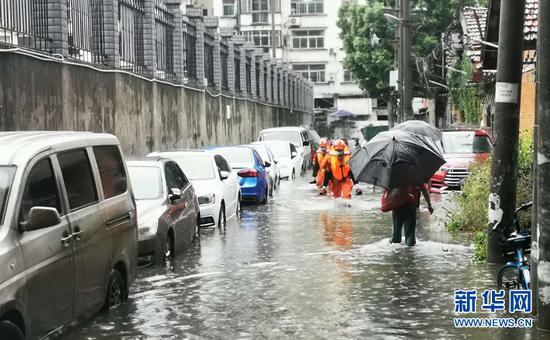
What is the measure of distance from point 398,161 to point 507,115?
3.09 meters

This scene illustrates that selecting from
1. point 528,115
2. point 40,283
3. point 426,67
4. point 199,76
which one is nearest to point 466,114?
point 426,67

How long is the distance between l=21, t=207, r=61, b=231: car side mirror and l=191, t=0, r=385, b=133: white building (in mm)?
74004

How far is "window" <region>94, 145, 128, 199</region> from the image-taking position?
9.12m

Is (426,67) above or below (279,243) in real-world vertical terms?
above

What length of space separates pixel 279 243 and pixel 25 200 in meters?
8.42

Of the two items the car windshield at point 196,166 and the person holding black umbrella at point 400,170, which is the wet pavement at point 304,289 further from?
the car windshield at point 196,166

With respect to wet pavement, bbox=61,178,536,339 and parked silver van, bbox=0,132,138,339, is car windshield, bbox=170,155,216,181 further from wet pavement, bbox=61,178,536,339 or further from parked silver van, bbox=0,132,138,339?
parked silver van, bbox=0,132,138,339

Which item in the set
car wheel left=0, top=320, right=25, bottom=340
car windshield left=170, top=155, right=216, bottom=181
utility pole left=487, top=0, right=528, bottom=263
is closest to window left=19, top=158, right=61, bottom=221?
car wheel left=0, top=320, right=25, bottom=340

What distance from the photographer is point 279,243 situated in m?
15.2

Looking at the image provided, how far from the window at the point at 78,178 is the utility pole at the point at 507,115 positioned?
16.8 ft

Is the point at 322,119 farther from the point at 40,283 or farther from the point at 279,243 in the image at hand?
the point at 40,283

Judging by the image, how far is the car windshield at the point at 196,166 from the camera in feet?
58.4

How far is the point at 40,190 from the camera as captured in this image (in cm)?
748

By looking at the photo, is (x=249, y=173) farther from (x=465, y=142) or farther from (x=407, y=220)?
(x=407, y=220)
